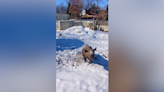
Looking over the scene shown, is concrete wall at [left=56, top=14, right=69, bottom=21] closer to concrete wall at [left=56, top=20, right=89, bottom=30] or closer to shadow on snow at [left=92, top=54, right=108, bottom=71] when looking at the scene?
→ concrete wall at [left=56, top=20, right=89, bottom=30]

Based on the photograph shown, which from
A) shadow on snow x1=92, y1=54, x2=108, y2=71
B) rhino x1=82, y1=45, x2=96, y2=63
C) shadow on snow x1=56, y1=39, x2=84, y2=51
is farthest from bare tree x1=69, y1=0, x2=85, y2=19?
shadow on snow x1=92, y1=54, x2=108, y2=71

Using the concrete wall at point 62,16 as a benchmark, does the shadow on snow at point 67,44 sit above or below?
below

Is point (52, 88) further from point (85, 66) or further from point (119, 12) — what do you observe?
point (85, 66)

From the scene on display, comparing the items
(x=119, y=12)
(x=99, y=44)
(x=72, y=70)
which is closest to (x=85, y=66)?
(x=72, y=70)

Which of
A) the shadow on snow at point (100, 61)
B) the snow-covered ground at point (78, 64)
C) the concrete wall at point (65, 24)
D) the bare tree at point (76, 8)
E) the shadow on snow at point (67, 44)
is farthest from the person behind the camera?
the concrete wall at point (65, 24)

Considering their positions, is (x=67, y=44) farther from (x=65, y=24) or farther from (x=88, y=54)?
(x=65, y=24)

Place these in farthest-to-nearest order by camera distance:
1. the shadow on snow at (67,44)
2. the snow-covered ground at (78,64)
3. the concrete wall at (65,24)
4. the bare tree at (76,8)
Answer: the concrete wall at (65,24), the bare tree at (76,8), the shadow on snow at (67,44), the snow-covered ground at (78,64)

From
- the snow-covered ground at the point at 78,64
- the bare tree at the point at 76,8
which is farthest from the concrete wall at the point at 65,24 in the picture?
the bare tree at the point at 76,8

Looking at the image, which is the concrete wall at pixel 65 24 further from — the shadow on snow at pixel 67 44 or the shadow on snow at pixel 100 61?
the shadow on snow at pixel 100 61

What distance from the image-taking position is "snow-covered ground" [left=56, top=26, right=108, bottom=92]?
1319 mm

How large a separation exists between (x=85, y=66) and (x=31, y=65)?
110cm

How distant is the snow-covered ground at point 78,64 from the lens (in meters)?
1.32

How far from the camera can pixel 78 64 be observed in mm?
1934

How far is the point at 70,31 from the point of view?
109 inches
